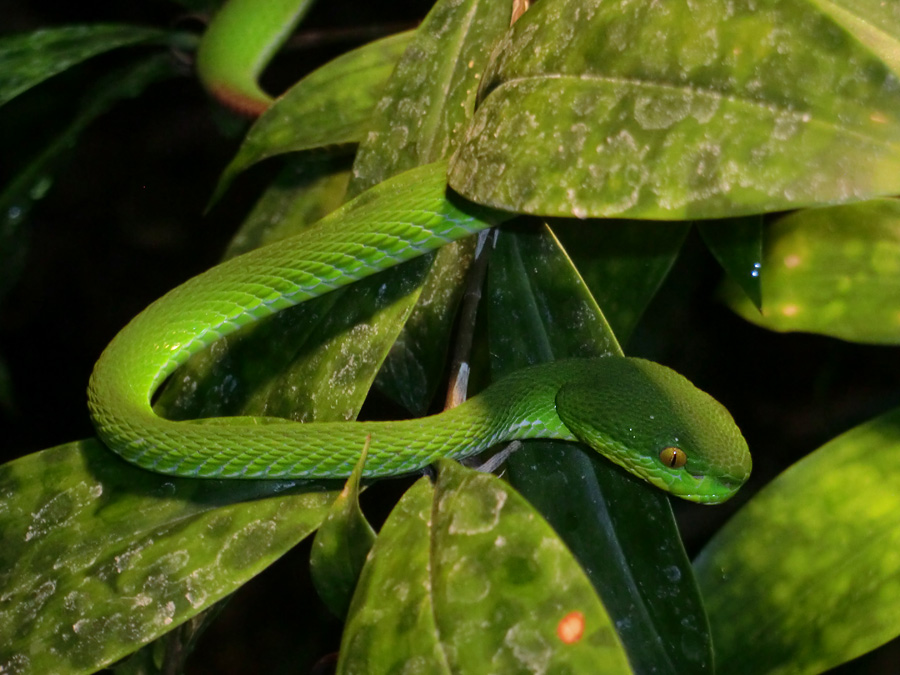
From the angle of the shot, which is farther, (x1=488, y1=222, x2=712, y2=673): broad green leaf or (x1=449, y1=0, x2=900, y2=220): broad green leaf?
A: (x1=488, y1=222, x2=712, y2=673): broad green leaf

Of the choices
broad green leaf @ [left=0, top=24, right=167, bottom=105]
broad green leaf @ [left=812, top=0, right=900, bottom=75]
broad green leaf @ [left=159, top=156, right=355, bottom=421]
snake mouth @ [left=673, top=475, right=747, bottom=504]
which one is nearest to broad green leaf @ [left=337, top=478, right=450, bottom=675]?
broad green leaf @ [left=159, top=156, right=355, bottom=421]

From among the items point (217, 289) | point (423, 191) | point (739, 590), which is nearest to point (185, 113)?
point (217, 289)

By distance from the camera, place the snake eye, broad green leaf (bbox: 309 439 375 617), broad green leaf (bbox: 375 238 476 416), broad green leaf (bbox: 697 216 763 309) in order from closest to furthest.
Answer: broad green leaf (bbox: 309 439 375 617)
broad green leaf (bbox: 697 216 763 309)
the snake eye
broad green leaf (bbox: 375 238 476 416)

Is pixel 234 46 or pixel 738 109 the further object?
pixel 234 46

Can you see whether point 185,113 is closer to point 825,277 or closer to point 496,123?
point 496,123

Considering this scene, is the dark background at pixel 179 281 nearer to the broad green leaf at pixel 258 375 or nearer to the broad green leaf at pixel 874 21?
the broad green leaf at pixel 258 375

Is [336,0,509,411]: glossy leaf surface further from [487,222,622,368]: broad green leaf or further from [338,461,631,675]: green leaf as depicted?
[338,461,631,675]: green leaf

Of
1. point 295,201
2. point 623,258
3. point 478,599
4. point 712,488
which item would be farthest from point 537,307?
point 295,201

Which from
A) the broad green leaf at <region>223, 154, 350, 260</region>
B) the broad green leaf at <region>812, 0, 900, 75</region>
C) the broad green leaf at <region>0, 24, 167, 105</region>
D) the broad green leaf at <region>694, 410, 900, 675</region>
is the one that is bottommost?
the broad green leaf at <region>694, 410, 900, 675</region>
